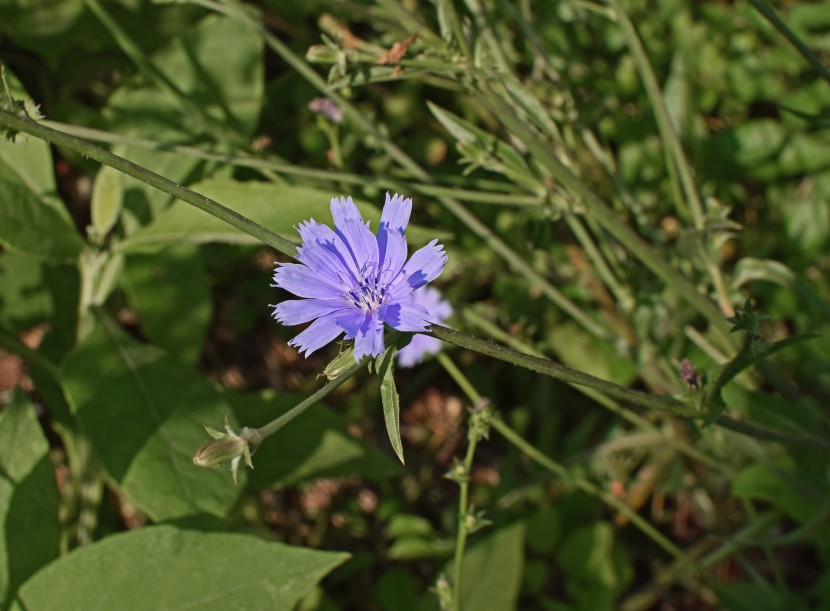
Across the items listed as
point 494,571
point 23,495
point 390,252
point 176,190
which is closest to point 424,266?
point 390,252

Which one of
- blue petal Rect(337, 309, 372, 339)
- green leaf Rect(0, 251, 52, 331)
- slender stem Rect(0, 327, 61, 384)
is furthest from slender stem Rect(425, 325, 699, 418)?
green leaf Rect(0, 251, 52, 331)

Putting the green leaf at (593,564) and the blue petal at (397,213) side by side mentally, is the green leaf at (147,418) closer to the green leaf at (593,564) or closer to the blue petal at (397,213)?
the blue petal at (397,213)

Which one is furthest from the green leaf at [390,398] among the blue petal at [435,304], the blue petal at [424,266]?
the blue petal at [435,304]

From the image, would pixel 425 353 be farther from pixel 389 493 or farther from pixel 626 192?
pixel 626 192

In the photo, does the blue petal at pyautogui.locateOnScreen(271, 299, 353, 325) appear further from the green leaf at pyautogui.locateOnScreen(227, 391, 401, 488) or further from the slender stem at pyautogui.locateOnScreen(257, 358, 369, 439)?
the green leaf at pyautogui.locateOnScreen(227, 391, 401, 488)

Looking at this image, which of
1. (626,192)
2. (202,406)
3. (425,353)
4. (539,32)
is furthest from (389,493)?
(539,32)

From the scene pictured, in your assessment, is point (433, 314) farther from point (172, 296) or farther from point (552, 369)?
point (552, 369)
